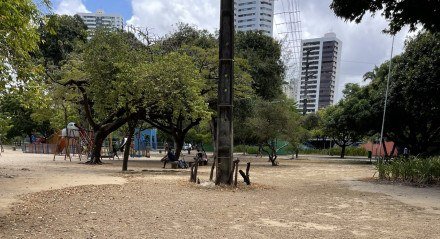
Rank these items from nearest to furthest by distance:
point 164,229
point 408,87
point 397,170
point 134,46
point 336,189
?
point 164,229, point 336,189, point 397,170, point 408,87, point 134,46

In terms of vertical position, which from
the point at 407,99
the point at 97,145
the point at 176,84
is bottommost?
the point at 97,145

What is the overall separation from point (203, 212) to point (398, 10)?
981 cm

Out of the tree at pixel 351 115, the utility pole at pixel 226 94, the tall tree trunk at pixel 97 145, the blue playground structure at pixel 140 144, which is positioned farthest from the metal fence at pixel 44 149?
the utility pole at pixel 226 94

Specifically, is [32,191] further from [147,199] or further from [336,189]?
[336,189]

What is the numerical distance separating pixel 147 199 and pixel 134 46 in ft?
41.0

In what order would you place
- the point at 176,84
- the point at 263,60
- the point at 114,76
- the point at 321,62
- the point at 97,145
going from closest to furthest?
Result: the point at 176,84, the point at 114,76, the point at 97,145, the point at 263,60, the point at 321,62

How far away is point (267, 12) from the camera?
3641 cm

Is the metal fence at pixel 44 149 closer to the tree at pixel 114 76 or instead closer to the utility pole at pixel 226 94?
the tree at pixel 114 76

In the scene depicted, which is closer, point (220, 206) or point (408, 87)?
point (220, 206)

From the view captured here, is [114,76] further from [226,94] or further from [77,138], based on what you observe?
[77,138]

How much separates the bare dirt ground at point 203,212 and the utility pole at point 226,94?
2.20 feet

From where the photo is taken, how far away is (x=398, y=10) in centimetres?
1322

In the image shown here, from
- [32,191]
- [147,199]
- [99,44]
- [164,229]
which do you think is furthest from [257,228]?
[99,44]

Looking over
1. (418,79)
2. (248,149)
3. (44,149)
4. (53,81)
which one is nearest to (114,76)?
(53,81)
